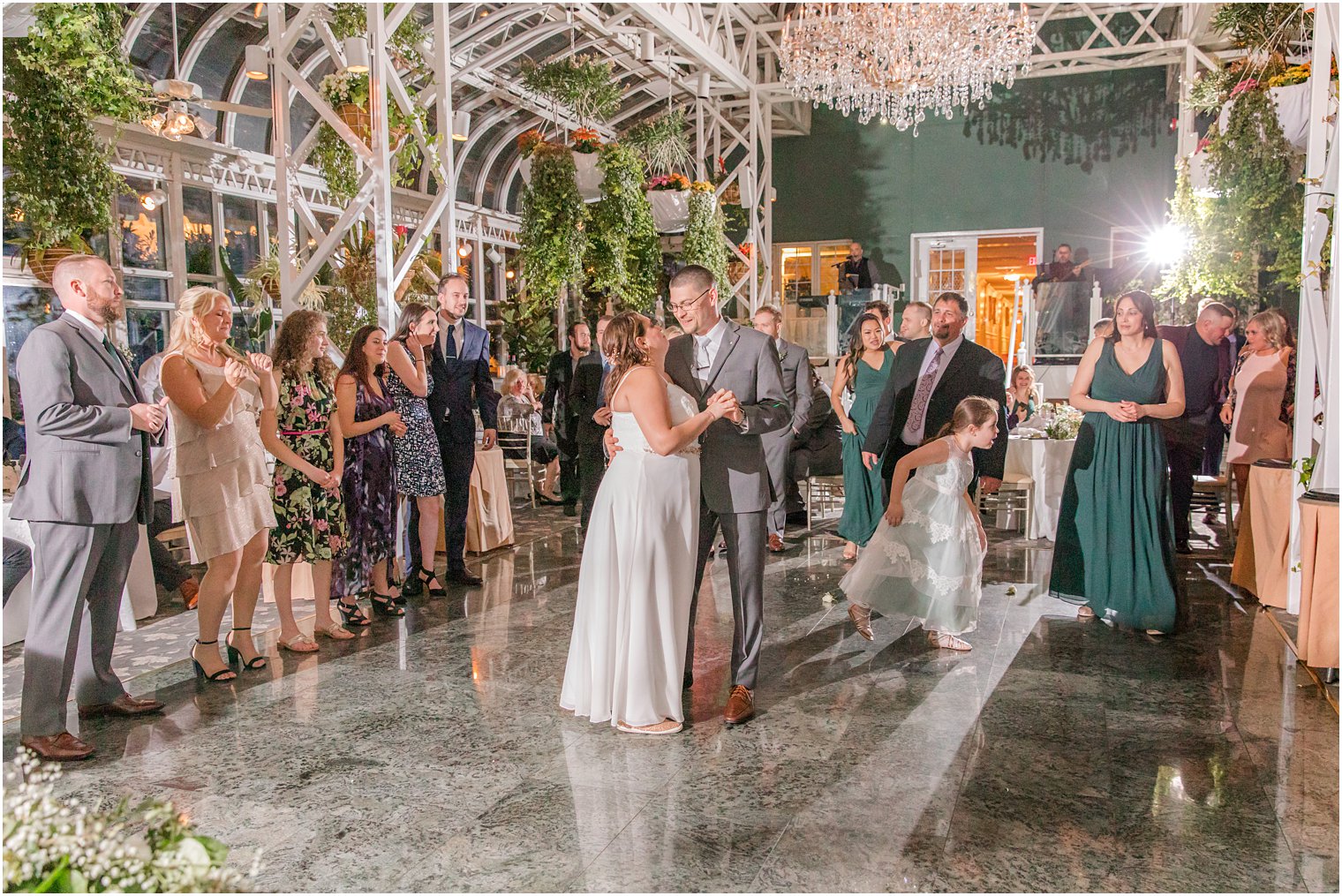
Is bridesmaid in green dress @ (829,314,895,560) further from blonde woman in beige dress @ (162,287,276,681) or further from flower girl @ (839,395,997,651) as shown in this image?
blonde woman in beige dress @ (162,287,276,681)

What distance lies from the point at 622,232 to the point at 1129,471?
5834mm

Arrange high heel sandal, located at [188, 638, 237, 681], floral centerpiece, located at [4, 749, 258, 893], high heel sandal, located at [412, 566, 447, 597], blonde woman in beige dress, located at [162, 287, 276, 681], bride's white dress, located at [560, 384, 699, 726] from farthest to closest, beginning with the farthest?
high heel sandal, located at [412, 566, 447, 597] < high heel sandal, located at [188, 638, 237, 681] < blonde woman in beige dress, located at [162, 287, 276, 681] < bride's white dress, located at [560, 384, 699, 726] < floral centerpiece, located at [4, 749, 258, 893]

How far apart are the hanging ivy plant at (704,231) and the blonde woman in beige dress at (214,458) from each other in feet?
24.2

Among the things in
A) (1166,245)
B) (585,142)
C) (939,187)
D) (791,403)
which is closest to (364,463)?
(791,403)

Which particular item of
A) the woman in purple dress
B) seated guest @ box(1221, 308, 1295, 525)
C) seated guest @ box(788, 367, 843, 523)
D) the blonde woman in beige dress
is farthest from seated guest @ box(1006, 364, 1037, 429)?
the blonde woman in beige dress

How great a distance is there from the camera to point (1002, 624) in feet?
16.2

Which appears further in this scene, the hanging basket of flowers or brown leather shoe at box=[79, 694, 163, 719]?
the hanging basket of flowers

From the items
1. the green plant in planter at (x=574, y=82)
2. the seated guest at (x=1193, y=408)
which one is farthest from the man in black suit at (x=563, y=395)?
the seated guest at (x=1193, y=408)

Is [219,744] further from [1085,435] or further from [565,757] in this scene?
[1085,435]

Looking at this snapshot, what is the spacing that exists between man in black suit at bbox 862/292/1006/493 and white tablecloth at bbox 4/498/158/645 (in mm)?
3713

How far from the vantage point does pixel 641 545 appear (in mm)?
3400

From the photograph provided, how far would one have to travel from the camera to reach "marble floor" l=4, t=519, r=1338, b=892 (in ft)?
8.52

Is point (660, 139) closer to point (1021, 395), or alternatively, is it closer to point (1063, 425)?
point (1021, 395)

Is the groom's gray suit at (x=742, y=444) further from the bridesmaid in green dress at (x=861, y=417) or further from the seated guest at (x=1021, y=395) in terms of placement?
the seated guest at (x=1021, y=395)
